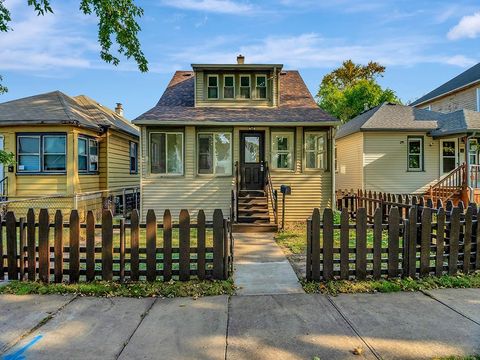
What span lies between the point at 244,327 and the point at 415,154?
16785 millimetres

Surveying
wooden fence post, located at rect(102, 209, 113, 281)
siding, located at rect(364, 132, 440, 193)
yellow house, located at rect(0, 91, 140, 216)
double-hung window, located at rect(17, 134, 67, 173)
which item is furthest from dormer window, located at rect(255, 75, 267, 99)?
wooden fence post, located at rect(102, 209, 113, 281)

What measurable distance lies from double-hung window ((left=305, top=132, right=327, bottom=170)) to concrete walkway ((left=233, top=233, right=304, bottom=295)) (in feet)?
18.5

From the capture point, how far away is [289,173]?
13484mm

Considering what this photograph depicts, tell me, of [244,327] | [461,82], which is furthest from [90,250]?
[461,82]

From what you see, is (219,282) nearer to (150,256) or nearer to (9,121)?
(150,256)

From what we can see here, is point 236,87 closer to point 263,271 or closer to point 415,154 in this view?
point 415,154

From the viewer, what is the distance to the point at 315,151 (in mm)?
13547

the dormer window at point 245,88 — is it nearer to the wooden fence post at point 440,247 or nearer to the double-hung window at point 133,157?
the double-hung window at point 133,157

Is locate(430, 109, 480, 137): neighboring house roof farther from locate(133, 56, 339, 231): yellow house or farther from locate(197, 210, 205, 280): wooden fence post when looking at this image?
locate(197, 210, 205, 280): wooden fence post

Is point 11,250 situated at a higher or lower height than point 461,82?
lower

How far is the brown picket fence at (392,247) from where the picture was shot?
17.0ft

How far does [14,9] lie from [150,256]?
22.8 ft

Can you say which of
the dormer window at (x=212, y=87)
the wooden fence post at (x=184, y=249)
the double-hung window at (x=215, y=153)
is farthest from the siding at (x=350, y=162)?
the wooden fence post at (x=184, y=249)

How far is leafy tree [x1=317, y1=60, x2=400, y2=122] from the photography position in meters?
34.0
